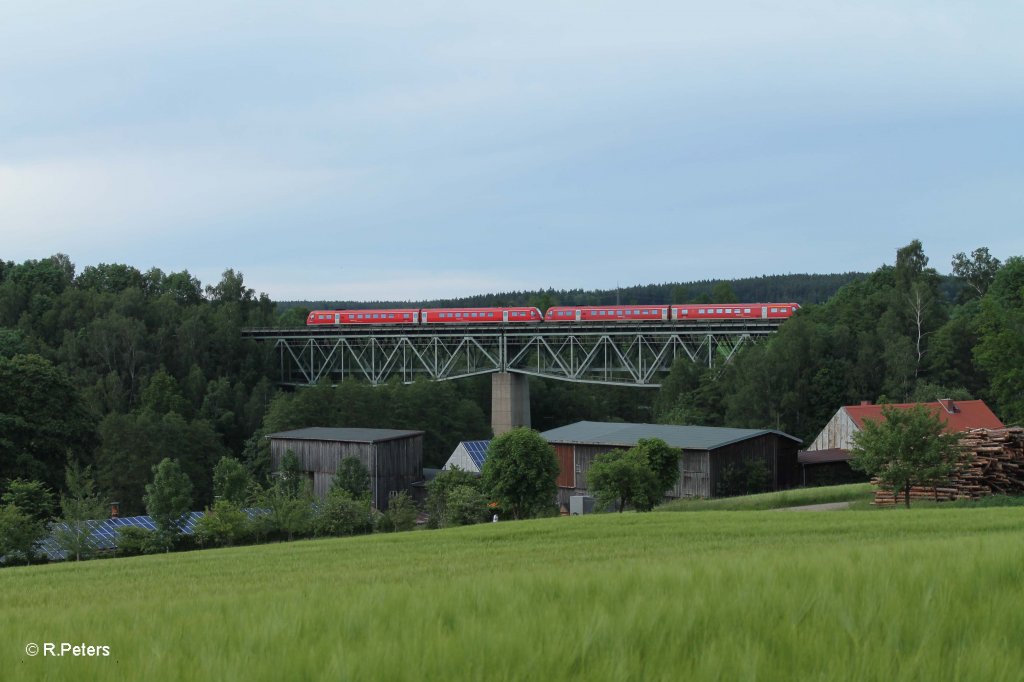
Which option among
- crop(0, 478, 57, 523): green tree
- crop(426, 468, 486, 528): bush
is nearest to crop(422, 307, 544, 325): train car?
crop(426, 468, 486, 528): bush

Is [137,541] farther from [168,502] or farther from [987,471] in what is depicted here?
[987,471]

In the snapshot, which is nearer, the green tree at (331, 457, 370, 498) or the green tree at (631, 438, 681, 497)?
the green tree at (631, 438, 681, 497)

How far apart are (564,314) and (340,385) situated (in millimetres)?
25215

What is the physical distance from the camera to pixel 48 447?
5156cm

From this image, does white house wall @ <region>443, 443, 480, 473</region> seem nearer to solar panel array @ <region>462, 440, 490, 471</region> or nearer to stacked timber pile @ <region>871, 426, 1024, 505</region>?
solar panel array @ <region>462, 440, 490, 471</region>

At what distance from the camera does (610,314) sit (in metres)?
91.4

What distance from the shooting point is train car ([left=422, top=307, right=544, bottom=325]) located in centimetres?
9688

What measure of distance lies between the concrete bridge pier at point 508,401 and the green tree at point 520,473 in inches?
2085

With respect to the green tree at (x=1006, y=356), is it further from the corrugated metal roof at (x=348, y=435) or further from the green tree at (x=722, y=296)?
the green tree at (x=722, y=296)

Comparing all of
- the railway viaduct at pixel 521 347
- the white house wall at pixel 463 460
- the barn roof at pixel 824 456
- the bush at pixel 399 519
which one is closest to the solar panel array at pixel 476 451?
the white house wall at pixel 463 460

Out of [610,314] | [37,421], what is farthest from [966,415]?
[37,421]

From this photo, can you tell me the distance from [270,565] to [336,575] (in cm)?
530

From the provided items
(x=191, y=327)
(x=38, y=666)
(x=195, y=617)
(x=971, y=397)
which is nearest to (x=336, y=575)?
(x=195, y=617)

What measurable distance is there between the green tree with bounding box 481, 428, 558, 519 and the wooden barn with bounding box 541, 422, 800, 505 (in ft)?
36.2
